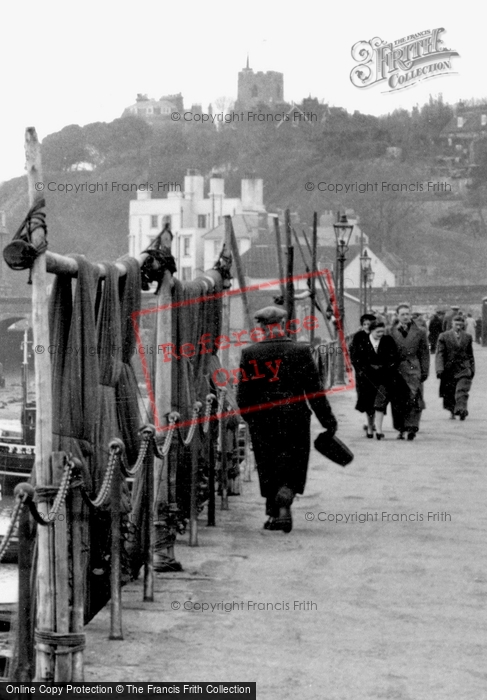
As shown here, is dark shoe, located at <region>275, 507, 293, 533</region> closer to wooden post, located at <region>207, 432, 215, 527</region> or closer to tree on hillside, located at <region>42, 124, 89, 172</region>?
wooden post, located at <region>207, 432, 215, 527</region>

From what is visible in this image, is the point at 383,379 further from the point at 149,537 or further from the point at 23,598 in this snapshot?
the point at 23,598

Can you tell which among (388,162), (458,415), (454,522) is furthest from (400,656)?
(388,162)

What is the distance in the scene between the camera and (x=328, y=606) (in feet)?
23.4

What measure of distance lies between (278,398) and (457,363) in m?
10.1

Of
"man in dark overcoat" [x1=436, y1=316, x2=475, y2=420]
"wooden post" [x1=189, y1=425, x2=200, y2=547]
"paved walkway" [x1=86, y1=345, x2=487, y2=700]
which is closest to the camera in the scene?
"paved walkway" [x1=86, y1=345, x2=487, y2=700]

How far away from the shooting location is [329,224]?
102000mm

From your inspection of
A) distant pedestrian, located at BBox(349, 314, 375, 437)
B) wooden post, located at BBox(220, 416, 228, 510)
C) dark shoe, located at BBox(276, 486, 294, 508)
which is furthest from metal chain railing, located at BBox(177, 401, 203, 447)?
distant pedestrian, located at BBox(349, 314, 375, 437)

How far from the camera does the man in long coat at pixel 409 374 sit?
54.2 ft

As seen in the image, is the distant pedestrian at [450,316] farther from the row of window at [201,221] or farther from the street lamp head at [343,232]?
the row of window at [201,221]

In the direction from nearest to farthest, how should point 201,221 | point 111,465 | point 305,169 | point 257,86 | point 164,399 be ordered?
point 111,465
point 164,399
point 201,221
point 305,169
point 257,86

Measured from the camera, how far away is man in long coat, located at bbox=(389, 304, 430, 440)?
16.5 m

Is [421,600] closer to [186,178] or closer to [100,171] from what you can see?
[186,178]

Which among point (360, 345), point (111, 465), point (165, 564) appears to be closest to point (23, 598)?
point (111, 465)

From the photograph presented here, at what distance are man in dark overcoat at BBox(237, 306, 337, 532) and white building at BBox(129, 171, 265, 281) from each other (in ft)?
295
